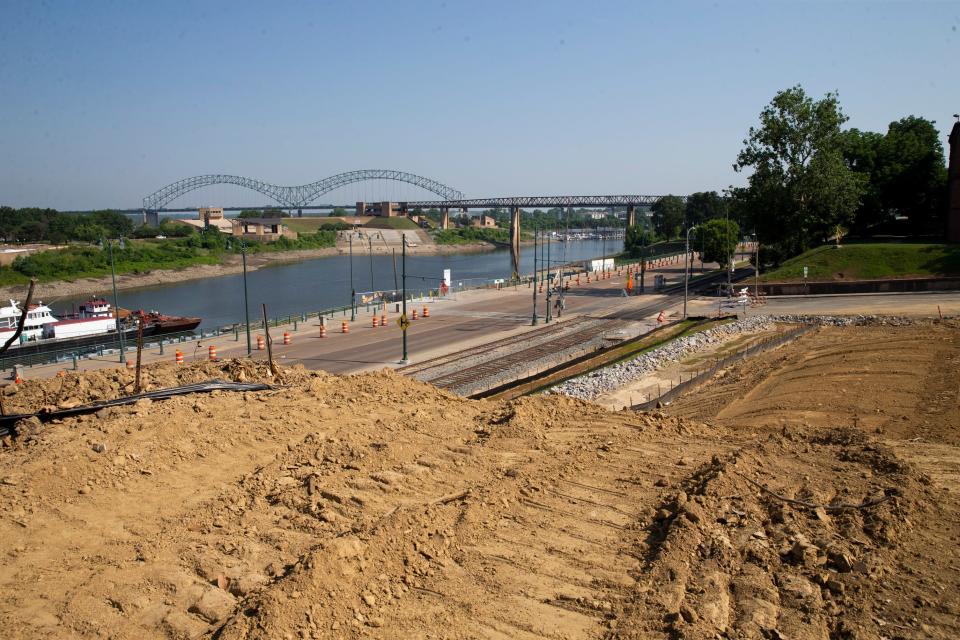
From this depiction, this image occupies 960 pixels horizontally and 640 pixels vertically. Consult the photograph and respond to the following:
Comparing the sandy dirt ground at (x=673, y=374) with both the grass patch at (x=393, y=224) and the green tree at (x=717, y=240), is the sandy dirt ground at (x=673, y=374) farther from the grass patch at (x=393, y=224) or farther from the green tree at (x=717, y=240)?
the grass patch at (x=393, y=224)

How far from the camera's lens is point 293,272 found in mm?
99125

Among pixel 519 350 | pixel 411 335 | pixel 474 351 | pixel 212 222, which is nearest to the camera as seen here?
pixel 474 351

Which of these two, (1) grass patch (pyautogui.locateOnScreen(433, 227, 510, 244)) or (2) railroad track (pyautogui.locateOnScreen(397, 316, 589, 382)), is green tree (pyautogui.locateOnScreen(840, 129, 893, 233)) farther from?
(1) grass patch (pyautogui.locateOnScreen(433, 227, 510, 244))

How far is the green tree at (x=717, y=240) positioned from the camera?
62.5m

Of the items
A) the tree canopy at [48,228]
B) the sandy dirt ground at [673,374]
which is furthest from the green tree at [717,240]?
the tree canopy at [48,228]

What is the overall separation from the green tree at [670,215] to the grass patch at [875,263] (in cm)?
6493

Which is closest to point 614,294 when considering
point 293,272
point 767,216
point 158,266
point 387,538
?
point 767,216

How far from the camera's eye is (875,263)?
1914 inches

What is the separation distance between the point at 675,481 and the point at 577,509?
87.0 inches

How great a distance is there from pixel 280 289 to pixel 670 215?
73.5 metres

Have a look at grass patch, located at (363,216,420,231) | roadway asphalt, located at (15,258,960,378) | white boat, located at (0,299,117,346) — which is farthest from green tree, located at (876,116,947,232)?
grass patch, located at (363,216,420,231)

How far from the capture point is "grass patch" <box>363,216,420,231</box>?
174250 millimetres

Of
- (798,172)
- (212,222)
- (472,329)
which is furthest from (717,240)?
(212,222)

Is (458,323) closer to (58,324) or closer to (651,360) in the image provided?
(651,360)
